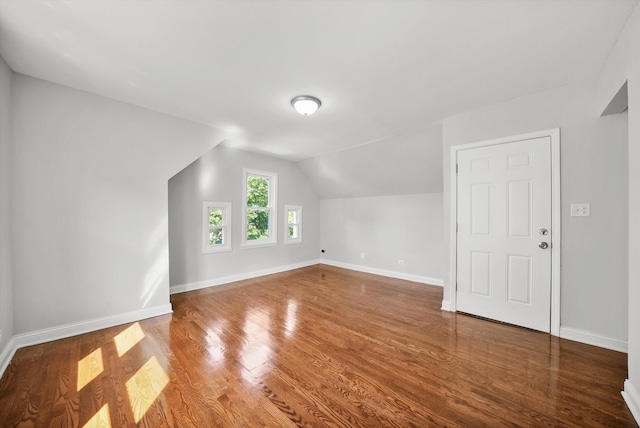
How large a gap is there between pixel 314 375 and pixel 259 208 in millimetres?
3785

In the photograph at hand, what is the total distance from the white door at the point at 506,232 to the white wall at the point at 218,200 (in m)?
3.59

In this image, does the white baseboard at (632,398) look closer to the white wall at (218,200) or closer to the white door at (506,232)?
the white door at (506,232)

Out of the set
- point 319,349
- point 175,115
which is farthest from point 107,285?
point 319,349

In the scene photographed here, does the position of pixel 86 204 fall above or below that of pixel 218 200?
below

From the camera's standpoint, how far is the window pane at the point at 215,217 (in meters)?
4.50

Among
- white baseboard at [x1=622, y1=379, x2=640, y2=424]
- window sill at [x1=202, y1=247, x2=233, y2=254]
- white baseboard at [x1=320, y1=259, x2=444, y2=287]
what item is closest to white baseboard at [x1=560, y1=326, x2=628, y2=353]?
white baseboard at [x1=622, y1=379, x2=640, y2=424]

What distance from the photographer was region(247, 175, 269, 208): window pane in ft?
17.1

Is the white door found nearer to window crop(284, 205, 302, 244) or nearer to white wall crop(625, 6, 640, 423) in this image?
white wall crop(625, 6, 640, 423)

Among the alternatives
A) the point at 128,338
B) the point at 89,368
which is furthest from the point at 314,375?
the point at 128,338

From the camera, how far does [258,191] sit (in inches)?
213

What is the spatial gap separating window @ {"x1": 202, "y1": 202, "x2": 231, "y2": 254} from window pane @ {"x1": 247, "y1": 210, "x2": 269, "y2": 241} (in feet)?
1.66

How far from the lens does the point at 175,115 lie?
3250mm

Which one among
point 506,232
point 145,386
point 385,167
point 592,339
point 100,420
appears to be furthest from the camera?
point 385,167

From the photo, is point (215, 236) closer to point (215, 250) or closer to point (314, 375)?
point (215, 250)
